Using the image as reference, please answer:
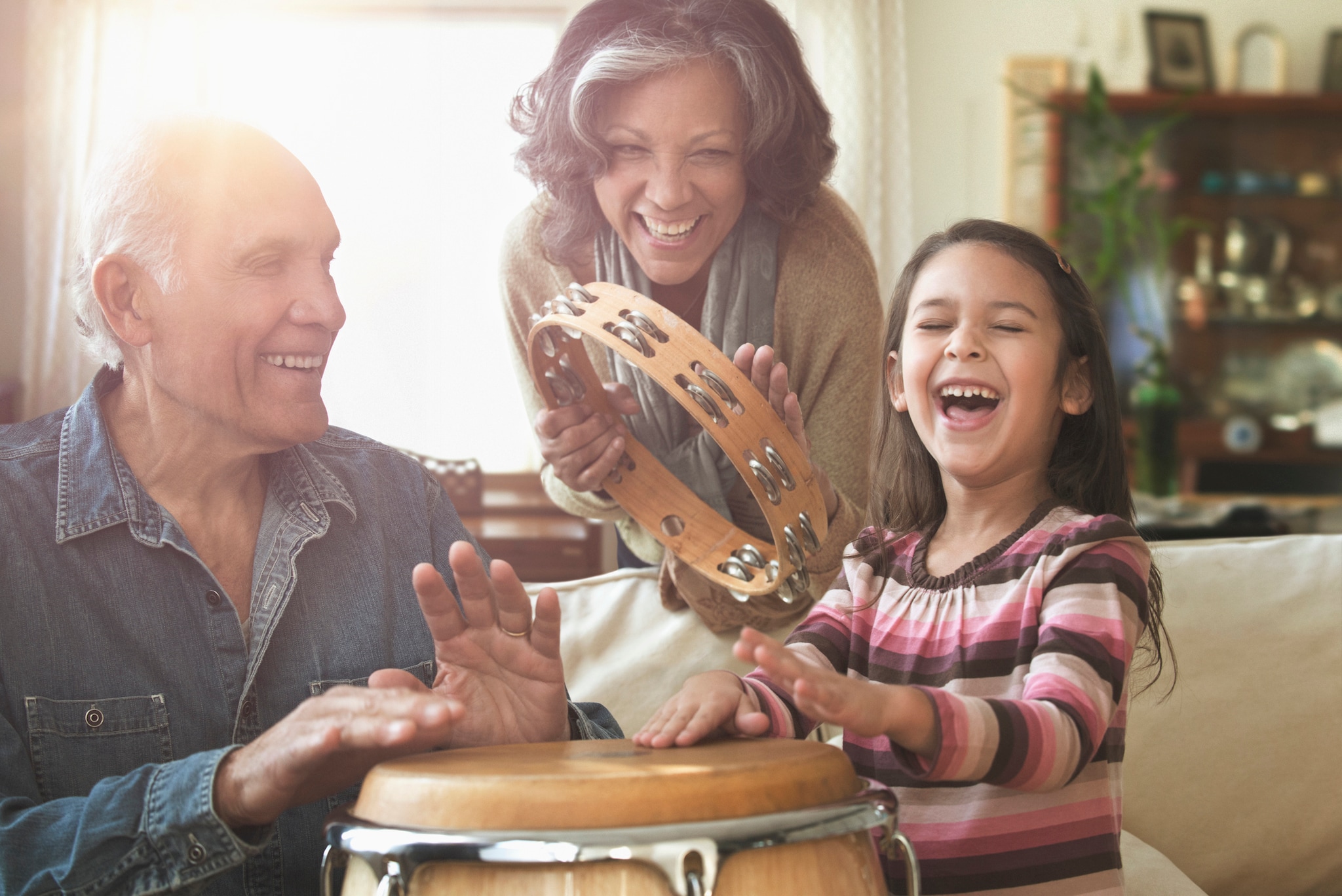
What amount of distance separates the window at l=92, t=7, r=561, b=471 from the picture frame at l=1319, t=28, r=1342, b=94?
150 inches

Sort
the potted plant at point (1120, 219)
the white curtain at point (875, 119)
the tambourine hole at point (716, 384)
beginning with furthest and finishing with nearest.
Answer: the potted plant at point (1120, 219) < the white curtain at point (875, 119) < the tambourine hole at point (716, 384)

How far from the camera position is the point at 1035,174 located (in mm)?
4297

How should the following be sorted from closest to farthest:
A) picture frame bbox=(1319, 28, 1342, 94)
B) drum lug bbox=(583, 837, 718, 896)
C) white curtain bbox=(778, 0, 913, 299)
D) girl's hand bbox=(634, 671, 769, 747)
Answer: drum lug bbox=(583, 837, 718, 896)
girl's hand bbox=(634, 671, 769, 747)
white curtain bbox=(778, 0, 913, 299)
picture frame bbox=(1319, 28, 1342, 94)

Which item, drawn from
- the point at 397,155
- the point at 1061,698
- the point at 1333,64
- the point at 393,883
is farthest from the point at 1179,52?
the point at 393,883

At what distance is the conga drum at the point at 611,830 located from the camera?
2.17ft

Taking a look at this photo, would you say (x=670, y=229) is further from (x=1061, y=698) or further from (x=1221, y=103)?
(x=1221, y=103)

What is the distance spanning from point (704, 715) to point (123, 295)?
65 centimetres

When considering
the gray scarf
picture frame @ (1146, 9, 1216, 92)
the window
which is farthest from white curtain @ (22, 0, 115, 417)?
picture frame @ (1146, 9, 1216, 92)

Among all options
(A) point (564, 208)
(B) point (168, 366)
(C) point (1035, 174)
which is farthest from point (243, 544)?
(C) point (1035, 174)

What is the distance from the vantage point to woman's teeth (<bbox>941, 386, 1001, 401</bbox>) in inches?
42.4

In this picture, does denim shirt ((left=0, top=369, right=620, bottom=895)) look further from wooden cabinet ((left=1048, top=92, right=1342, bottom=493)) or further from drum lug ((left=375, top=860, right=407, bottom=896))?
wooden cabinet ((left=1048, top=92, right=1342, bottom=493))

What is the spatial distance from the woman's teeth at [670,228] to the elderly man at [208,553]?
0.36 m

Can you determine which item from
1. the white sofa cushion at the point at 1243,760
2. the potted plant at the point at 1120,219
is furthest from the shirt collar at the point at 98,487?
the potted plant at the point at 1120,219

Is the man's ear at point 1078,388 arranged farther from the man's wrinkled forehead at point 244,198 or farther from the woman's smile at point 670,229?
the man's wrinkled forehead at point 244,198
